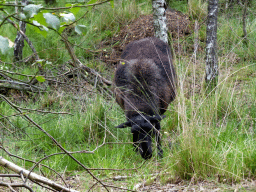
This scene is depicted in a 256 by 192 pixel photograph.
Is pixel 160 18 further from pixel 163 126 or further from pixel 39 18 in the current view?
pixel 39 18

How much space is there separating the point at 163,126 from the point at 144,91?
0.76m

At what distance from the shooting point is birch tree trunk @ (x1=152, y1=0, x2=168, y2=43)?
6.43 m

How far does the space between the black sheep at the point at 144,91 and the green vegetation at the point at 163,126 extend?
25cm

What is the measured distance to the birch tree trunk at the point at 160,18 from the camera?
21.1 feet

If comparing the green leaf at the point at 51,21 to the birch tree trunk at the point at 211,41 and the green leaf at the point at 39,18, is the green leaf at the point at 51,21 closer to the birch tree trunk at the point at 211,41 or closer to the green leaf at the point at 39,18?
the green leaf at the point at 39,18

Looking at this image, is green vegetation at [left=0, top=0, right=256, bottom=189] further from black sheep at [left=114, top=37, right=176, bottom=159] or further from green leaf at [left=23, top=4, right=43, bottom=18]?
green leaf at [left=23, top=4, right=43, bottom=18]

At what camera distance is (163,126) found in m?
5.03

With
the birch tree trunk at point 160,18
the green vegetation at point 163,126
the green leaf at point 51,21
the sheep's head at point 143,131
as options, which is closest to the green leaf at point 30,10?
the green leaf at point 51,21

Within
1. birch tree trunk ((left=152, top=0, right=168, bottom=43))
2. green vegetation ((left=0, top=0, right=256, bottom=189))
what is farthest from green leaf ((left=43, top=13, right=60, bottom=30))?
birch tree trunk ((left=152, top=0, right=168, bottom=43))

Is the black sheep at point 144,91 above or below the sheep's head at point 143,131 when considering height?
above

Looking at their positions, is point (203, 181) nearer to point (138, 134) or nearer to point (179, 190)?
point (179, 190)

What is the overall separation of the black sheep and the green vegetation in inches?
9.9

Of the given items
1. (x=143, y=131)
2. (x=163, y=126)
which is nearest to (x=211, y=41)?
(x=163, y=126)

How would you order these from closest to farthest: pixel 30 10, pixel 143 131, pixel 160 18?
pixel 30 10 → pixel 143 131 → pixel 160 18
